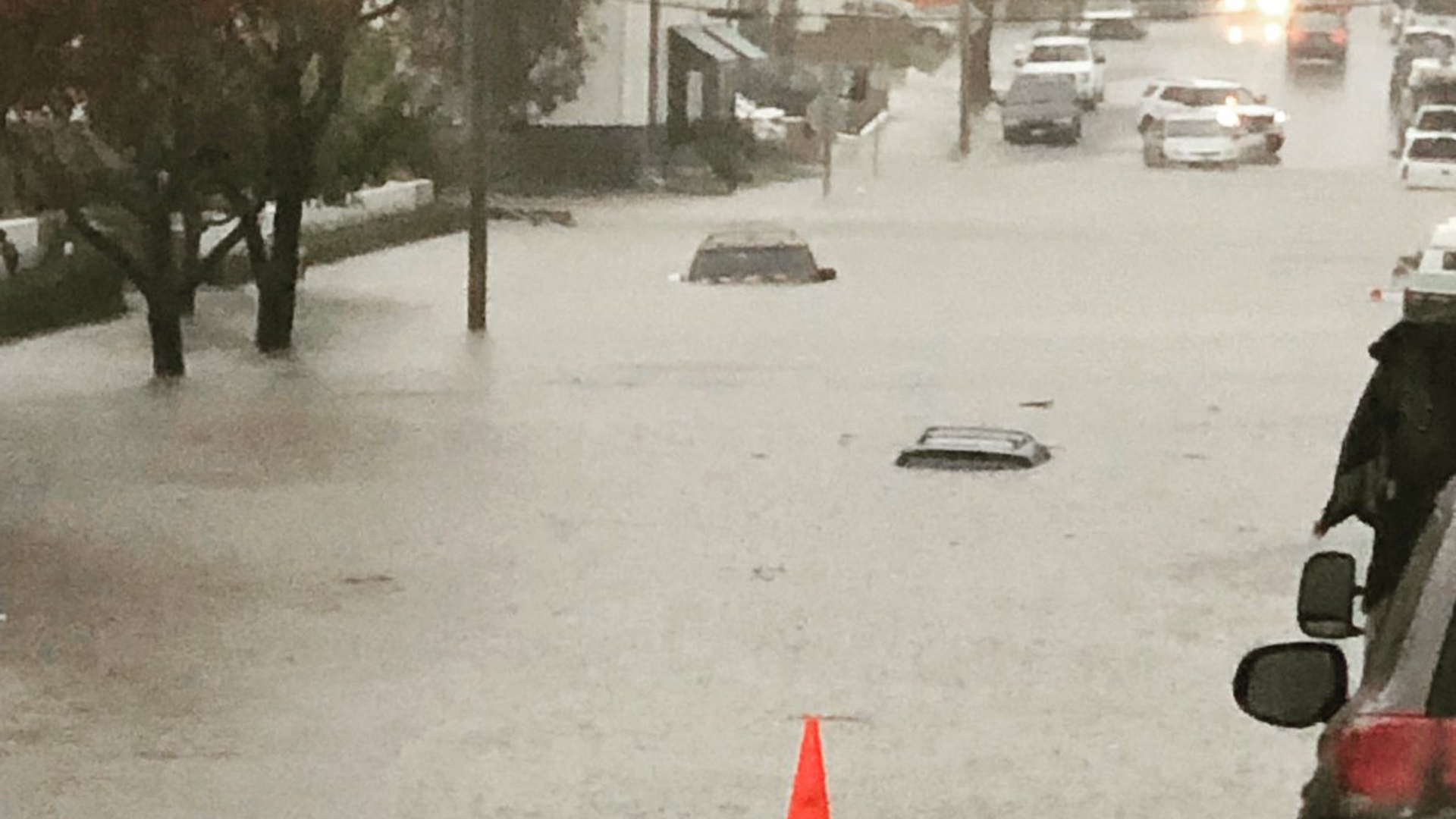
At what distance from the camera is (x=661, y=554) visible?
15.8 m

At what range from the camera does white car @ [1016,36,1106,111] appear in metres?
69.4

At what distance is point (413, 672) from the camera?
467 inches

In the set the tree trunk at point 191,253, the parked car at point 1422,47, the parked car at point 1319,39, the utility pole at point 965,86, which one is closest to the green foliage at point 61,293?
the tree trunk at point 191,253

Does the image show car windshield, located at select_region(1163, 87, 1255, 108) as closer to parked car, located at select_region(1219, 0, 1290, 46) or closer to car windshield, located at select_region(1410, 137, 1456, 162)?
car windshield, located at select_region(1410, 137, 1456, 162)

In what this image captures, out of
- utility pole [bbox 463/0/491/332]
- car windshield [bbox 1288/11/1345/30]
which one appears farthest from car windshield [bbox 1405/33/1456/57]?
utility pole [bbox 463/0/491/332]

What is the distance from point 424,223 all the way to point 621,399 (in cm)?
2317

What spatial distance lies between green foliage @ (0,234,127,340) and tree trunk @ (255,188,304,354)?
2.78 metres

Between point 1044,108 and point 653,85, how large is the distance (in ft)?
35.0

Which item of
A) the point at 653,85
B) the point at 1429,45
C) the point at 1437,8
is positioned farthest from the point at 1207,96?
the point at 1437,8

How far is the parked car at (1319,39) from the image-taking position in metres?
76.9

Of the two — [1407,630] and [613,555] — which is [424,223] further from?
[1407,630]

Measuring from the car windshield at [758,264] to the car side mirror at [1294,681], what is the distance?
1325 inches

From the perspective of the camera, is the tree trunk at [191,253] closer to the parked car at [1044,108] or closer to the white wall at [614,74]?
the white wall at [614,74]

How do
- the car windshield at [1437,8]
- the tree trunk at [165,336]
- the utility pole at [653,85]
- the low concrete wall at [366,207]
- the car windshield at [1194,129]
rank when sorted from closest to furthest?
the tree trunk at [165,336] → the low concrete wall at [366,207] → the utility pole at [653,85] → the car windshield at [1194,129] → the car windshield at [1437,8]
